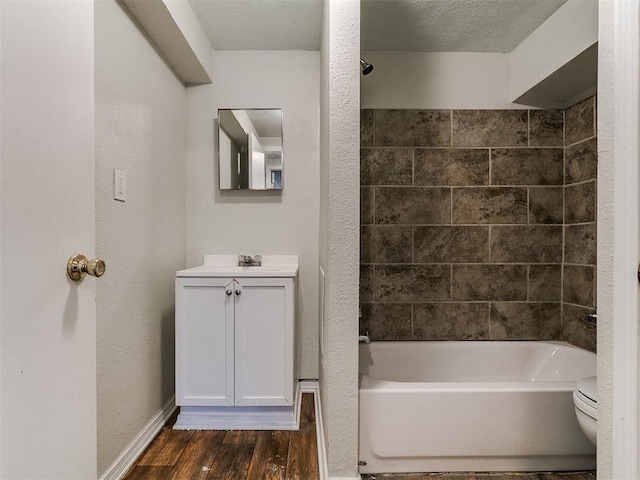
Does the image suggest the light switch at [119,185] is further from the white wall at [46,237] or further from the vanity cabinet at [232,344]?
the white wall at [46,237]

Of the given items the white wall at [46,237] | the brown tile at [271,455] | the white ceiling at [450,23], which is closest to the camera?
the white wall at [46,237]

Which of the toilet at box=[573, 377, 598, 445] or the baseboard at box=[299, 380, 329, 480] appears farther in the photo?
the baseboard at box=[299, 380, 329, 480]

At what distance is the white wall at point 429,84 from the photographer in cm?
230

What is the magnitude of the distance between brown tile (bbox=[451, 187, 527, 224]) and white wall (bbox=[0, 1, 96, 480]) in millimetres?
2067

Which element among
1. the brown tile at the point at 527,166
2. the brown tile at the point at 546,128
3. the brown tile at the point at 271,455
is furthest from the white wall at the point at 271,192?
the brown tile at the point at 546,128

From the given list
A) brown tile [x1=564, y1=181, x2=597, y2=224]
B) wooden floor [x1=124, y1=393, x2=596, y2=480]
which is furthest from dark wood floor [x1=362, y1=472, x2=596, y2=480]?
brown tile [x1=564, y1=181, x2=597, y2=224]

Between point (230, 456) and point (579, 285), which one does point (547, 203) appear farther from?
point (230, 456)

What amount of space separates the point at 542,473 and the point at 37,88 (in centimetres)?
224

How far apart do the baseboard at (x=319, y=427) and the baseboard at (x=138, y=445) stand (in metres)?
0.85

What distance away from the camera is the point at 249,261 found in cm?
234

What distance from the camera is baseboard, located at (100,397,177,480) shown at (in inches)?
59.6

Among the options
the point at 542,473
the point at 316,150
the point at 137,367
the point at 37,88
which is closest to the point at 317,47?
the point at 316,150

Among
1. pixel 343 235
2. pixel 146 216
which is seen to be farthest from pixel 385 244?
pixel 146 216

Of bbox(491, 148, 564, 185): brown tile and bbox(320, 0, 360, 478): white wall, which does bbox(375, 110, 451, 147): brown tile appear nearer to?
bbox(491, 148, 564, 185): brown tile
